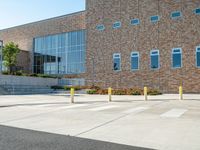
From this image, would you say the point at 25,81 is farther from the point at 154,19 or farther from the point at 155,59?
the point at 154,19

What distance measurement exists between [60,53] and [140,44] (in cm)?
1790

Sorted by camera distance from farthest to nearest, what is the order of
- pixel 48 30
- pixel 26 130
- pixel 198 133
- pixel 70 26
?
pixel 48 30 < pixel 70 26 < pixel 26 130 < pixel 198 133

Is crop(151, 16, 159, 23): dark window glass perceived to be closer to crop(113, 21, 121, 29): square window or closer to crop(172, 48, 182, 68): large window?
crop(172, 48, 182, 68): large window

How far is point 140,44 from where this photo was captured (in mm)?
32906

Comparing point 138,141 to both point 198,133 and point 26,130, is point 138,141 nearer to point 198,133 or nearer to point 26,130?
point 198,133

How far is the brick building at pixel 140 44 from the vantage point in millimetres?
29734

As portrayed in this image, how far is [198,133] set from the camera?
688 centimetres

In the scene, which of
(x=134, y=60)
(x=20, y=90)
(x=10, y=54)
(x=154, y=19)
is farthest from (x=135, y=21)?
(x=10, y=54)

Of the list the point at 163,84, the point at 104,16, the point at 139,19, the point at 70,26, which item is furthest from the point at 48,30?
the point at 163,84

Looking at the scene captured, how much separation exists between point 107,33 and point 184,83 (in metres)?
12.6

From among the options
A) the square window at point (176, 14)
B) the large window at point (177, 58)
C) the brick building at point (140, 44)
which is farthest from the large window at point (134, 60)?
the square window at point (176, 14)

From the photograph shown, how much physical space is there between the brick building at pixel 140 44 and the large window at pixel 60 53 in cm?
22

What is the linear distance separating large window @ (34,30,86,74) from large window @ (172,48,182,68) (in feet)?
53.1

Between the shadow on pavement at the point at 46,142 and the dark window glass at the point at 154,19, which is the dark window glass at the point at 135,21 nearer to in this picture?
the dark window glass at the point at 154,19
